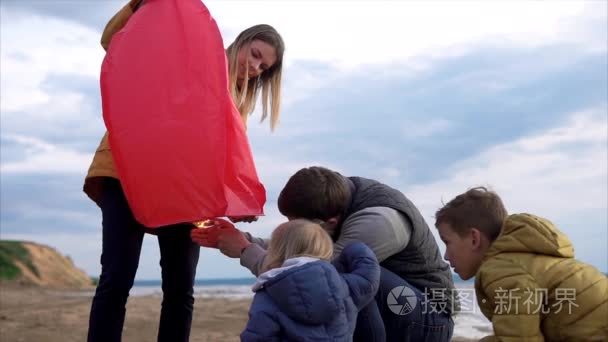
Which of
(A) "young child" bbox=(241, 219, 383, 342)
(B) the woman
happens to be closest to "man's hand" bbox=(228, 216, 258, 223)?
(B) the woman

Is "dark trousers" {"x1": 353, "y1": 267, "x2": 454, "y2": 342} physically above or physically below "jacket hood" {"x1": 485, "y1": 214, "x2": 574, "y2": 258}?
below

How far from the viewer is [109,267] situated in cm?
305

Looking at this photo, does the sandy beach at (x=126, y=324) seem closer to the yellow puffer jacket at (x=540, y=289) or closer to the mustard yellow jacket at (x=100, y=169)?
the mustard yellow jacket at (x=100, y=169)

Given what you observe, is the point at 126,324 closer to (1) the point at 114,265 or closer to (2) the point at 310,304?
(1) the point at 114,265

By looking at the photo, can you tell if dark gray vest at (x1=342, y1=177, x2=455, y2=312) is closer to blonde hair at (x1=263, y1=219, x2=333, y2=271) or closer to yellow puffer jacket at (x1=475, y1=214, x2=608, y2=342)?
blonde hair at (x1=263, y1=219, x2=333, y2=271)

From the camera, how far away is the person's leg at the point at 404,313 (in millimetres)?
2953

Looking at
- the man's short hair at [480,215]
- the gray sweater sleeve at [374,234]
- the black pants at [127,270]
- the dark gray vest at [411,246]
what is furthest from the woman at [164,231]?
the man's short hair at [480,215]

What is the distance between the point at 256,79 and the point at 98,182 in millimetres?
926

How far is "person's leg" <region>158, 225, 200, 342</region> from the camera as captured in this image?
10.6ft

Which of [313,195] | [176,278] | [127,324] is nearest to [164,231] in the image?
[176,278]

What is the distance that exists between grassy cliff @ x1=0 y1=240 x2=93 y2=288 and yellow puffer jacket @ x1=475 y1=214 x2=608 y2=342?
18.0 metres

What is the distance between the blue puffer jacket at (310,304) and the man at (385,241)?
194mm

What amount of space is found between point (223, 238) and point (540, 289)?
1.30 metres

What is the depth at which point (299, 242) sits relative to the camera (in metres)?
2.71
